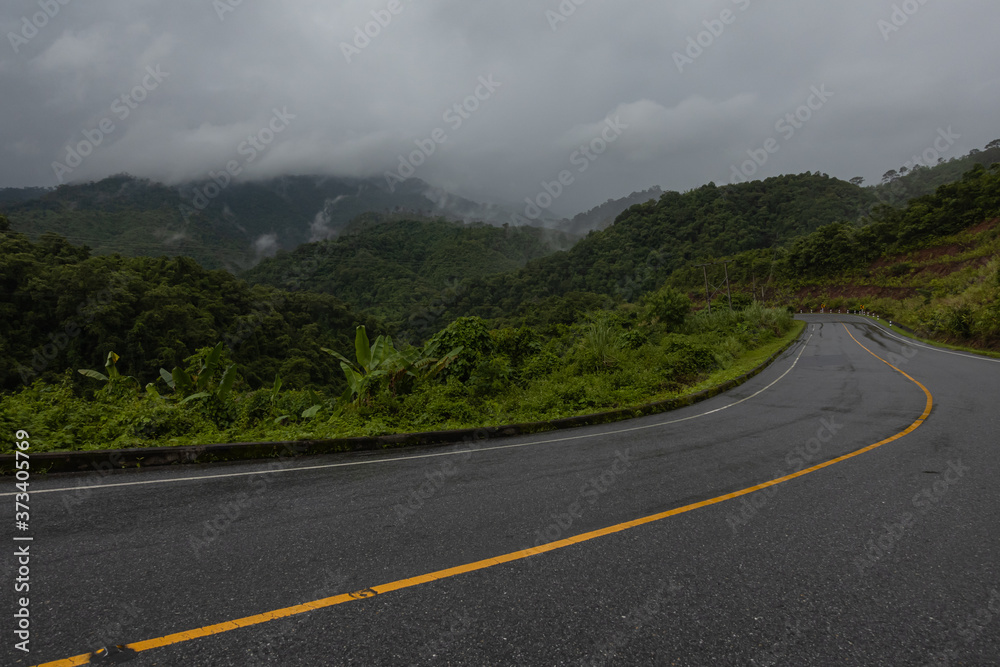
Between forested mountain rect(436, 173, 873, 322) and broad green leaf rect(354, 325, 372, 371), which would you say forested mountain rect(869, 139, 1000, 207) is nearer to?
forested mountain rect(436, 173, 873, 322)

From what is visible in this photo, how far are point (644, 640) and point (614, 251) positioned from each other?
10989 centimetres

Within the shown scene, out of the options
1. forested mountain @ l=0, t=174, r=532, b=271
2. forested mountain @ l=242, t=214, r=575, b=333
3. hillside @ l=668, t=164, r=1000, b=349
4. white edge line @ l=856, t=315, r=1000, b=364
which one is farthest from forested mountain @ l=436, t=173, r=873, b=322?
forested mountain @ l=0, t=174, r=532, b=271

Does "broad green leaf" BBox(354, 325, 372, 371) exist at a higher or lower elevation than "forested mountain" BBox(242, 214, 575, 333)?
lower

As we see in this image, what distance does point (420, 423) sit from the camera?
8.25 meters

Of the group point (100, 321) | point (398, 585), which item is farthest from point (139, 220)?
point (398, 585)

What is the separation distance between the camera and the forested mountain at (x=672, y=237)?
96.6 metres

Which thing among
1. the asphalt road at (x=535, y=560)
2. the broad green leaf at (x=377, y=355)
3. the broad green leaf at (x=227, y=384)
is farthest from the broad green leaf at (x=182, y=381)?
the asphalt road at (x=535, y=560)

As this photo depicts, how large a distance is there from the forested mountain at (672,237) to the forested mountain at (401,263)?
14723 millimetres

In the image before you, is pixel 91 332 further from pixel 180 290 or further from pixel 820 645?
pixel 820 645

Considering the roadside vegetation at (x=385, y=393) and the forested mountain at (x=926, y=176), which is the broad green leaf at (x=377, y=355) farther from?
the forested mountain at (x=926, y=176)

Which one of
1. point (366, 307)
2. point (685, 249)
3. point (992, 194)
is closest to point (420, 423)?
point (992, 194)

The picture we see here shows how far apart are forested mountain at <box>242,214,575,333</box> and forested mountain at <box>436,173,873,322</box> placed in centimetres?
1472

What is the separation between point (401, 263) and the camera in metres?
129

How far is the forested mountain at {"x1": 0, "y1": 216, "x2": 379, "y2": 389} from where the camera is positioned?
2723 cm
